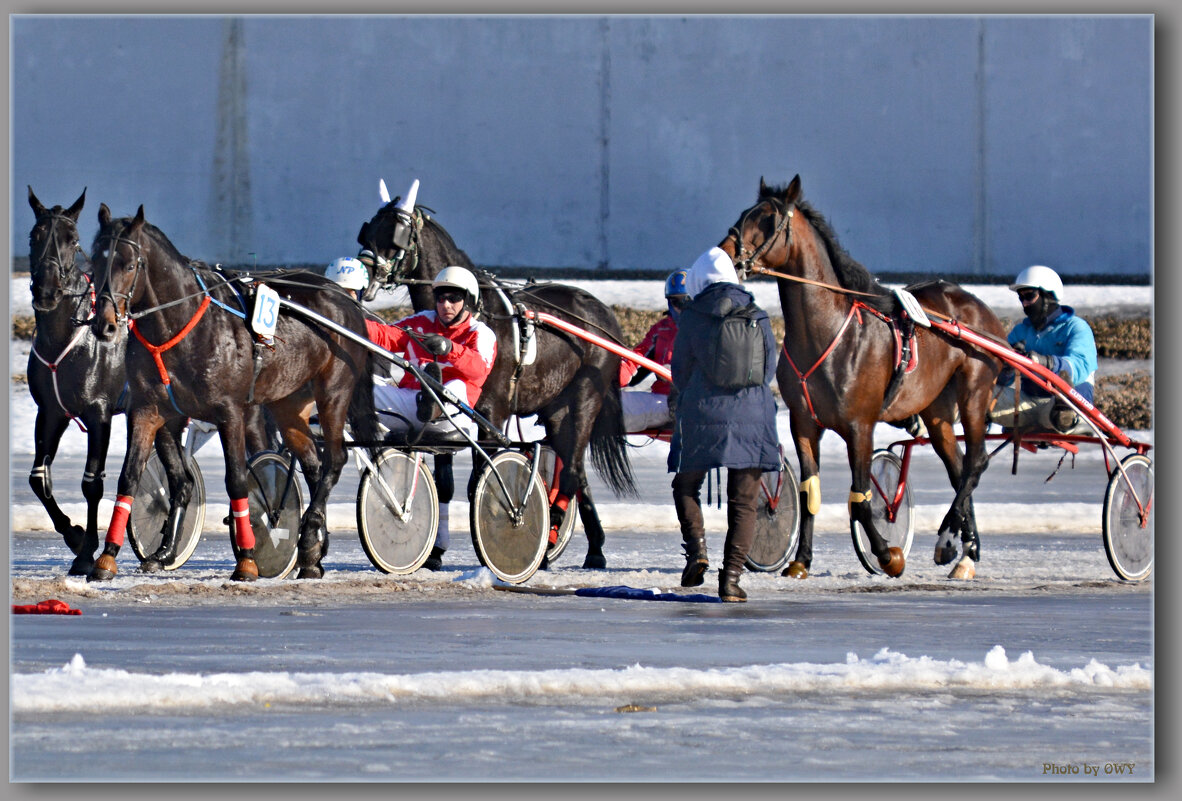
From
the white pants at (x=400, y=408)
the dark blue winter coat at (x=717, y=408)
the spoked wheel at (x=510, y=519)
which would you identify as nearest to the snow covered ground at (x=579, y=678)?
the spoked wheel at (x=510, y=519)

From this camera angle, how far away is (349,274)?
13047 mm

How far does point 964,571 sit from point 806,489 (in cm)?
114

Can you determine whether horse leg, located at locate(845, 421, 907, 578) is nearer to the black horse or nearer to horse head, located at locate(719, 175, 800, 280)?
horse head, located at locate(719, 175, 800, 280)

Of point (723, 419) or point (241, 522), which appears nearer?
point (723, 419)

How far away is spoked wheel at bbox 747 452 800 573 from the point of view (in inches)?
490

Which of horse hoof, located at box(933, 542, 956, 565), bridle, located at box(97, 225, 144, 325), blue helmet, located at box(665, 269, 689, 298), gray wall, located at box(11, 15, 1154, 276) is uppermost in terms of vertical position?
gray wall, located at box(11, 15, 1154, 276)

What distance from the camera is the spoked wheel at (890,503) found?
1294 cm

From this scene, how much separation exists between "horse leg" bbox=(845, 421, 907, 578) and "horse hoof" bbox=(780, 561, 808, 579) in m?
0.41

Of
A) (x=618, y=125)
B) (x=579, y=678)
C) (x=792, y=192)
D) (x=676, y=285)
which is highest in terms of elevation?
(x=618, y=125)

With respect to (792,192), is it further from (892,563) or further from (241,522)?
(241,522)

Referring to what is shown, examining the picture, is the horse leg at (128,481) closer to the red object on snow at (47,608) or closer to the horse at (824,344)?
the red object on snow at (47,608)

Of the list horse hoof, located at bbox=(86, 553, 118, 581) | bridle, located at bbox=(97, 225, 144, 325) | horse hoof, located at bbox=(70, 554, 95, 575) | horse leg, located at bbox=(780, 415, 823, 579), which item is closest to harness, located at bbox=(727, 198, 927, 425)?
horse leg, located at bbox=(780, 415, 823, 579)

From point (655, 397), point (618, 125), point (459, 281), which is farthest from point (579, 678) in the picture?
point (618, 125)
